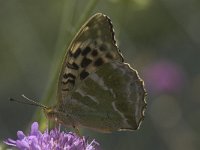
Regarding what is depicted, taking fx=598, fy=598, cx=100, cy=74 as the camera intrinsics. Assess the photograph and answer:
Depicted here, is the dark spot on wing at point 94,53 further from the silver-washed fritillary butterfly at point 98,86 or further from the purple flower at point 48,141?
the purple flower at point 48,141

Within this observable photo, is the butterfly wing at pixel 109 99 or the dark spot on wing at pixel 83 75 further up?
the dark spot on wing at pixel 83 75

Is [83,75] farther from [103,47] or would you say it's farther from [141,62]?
[141,62]

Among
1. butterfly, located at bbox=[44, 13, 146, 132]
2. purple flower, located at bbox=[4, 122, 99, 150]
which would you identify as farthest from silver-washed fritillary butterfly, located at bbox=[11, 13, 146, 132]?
purple flower, located at bbox=[4, 122, 99, 150]

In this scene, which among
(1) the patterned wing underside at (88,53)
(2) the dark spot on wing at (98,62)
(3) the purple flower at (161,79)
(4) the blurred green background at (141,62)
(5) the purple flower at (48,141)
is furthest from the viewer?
(3) the purple flower at (161,79)

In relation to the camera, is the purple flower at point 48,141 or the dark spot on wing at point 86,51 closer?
the purple flower at point 48,141

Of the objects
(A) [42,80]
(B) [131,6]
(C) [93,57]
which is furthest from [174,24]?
(C) [93,57]

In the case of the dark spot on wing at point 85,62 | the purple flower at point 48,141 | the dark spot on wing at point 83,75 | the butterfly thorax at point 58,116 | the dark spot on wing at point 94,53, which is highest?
the dark spot on wing at point 94,53

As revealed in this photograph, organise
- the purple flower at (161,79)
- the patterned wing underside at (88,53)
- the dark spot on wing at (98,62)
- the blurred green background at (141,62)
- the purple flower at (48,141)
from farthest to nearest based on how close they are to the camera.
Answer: the purple flower at (161,79) < the blurred green background at (141,62) < the dark spot on wing at (98,62) < the patterned wing underside at (88,53) < the purple flower at (48,141)

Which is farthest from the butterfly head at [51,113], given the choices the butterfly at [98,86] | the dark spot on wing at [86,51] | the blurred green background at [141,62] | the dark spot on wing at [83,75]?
the blurred green background at [141,62]
